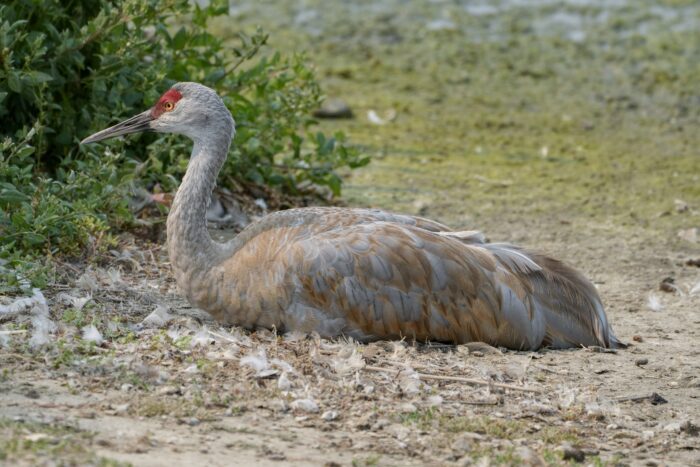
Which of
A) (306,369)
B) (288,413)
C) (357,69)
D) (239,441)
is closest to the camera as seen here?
(239,441)

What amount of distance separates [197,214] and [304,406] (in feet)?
5.16

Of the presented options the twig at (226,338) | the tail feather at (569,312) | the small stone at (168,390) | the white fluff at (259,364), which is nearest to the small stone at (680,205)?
the tail feather at (569,312)

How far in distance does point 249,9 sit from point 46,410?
1044 centimetres

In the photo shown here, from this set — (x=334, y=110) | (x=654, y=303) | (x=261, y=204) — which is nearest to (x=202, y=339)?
(x=261, y=204)

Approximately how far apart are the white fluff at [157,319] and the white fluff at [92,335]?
372 mm

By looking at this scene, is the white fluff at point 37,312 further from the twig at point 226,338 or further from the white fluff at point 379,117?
the white fluff at point 379,117

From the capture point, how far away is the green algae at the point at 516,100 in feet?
32.9

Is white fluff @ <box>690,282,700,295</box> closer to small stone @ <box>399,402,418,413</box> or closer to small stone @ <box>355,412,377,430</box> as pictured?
small stone @ <box>399,402,418,413</box>

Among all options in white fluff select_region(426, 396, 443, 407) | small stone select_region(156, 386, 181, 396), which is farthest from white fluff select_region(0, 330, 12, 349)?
white fluff select_region(426, 396, 443, 407)

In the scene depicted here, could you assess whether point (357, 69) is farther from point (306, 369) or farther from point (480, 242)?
point (306, 369)

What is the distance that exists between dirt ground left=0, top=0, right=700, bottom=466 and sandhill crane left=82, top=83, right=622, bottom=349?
13cm

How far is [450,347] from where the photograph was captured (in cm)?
642

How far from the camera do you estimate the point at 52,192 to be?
7070mm

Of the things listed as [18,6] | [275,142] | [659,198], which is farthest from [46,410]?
[659,198]
